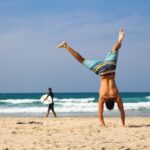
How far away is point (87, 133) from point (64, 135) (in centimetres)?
67

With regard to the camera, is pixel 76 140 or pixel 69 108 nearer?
pixel 76 140

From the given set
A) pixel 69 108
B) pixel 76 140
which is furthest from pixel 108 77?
pixel 69 108

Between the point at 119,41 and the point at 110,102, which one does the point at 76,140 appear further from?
the point at 119,41

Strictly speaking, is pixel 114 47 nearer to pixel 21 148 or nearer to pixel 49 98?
pixel 21 148

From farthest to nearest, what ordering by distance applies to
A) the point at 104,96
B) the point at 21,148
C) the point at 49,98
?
the point at 49,98 < the point at 104,96 < the point at 21,148

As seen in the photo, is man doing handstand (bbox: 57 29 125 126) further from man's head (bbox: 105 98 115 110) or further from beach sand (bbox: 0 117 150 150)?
beach sand (bbox: 0 117 150 150)

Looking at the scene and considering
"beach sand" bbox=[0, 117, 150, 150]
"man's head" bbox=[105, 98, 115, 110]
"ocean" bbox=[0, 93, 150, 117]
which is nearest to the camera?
"beach sand" bbox=[0, 117, 150, 150]

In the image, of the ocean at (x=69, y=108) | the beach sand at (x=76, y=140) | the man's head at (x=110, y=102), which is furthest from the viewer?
the ocean at (x=69, y=108)

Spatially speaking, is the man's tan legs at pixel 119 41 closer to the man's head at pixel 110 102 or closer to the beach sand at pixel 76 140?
the man's head at pixel 110 102

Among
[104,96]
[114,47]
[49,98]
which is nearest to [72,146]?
[104,96]

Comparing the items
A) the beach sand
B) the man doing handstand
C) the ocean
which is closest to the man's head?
the man doing handstand

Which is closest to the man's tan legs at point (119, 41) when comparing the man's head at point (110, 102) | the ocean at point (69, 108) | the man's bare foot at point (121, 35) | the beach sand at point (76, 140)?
the man's bare foot at point (121, 35)

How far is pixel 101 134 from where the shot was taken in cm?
1066

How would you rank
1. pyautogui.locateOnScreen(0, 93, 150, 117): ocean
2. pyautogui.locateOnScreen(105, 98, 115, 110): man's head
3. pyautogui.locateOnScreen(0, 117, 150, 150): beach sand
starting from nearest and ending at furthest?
pyautogui.locateOnScreen(0, 117, 150, 150): beach sand < pyautogui.locateOnScreen(105, 98, 115, 110): man's head < pyautogui.locateOnScreen(0, 93, 150, 117): ocean
